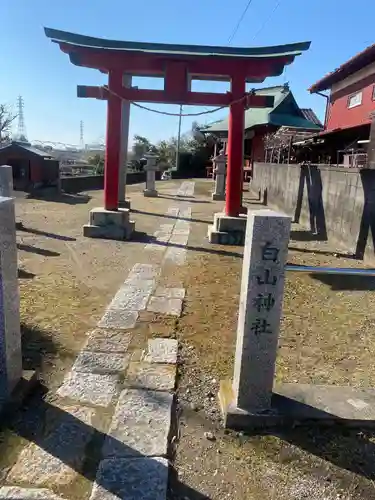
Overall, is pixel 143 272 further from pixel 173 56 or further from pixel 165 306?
pixel 173 56

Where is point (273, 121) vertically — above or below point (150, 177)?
above

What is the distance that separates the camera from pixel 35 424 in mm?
2457

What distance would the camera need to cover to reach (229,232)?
322 inches

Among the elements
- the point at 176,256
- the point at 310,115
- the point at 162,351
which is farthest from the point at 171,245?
the point at 310,115

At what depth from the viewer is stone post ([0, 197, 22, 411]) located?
246cm

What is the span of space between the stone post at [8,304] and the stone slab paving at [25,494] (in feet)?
2.27

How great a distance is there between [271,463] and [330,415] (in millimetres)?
571

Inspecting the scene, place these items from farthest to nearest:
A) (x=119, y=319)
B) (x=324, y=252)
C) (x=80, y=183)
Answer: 1. (x=80, y=183)
2. (x=324, y=252)
3. (x=119, y=319)

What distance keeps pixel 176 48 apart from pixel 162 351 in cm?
654

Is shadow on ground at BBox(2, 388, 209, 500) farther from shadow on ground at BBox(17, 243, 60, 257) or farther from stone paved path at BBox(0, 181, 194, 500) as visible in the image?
shadow on ground at BBox(17, 243, 60, 257)

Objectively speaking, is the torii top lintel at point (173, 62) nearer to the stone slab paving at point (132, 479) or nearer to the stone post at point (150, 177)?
the stone slab paving at point (132, 479)

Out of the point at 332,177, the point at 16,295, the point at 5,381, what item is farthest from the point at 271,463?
the point at 332,177

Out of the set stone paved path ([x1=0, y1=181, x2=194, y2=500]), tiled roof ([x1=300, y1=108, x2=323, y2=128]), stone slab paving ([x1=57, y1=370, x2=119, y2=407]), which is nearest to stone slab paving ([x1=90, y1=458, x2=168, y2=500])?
stone paved path ([x1=0, y1=181, x2=194, y2=500])

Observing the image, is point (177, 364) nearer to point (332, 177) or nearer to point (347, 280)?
point (347, 280)
